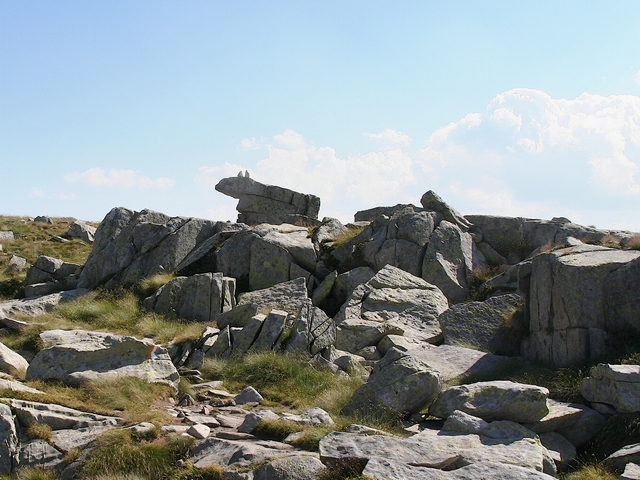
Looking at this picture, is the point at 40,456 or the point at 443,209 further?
the point at 443,209

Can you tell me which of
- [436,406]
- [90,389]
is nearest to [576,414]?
[436,406]

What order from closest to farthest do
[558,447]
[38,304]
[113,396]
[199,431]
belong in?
[558,447] < [199,431] < [113,396] < [38,304]

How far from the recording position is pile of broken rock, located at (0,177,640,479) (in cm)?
1100

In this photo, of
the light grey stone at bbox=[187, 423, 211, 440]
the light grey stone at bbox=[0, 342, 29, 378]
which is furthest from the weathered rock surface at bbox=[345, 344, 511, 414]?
the light grey stone at bbox=[0, 342, 29, 378]

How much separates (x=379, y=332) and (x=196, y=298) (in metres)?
6.77

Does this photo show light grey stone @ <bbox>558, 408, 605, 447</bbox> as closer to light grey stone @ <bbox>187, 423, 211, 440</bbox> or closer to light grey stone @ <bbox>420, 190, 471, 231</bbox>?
light grey stone @ <bbox>187, 423, 211, 440</bbox>

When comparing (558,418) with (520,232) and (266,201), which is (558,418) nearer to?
(520,232)

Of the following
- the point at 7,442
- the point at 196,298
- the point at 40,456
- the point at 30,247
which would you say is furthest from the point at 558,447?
the point at 30,247

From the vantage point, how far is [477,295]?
2225 cm

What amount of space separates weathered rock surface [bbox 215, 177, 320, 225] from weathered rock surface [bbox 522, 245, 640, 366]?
66.7ft

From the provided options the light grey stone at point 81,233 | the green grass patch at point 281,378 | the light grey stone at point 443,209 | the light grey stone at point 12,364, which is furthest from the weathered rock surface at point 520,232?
the light grey stone at point 81,233

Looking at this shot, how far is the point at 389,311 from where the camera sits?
20.0 m

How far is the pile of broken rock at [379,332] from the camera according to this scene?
1100cm

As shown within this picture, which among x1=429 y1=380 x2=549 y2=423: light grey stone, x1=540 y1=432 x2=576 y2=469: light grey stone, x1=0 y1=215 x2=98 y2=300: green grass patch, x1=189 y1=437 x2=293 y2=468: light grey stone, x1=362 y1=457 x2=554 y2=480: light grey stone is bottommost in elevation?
x1=189 y1=437 x2=293 y2=468: light grey stone
